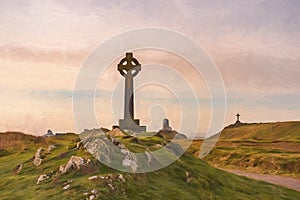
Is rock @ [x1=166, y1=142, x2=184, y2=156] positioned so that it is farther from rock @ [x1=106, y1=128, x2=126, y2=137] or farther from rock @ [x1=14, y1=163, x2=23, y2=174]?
rock @ [x1=14, y1=163, x2=23, y2=174]

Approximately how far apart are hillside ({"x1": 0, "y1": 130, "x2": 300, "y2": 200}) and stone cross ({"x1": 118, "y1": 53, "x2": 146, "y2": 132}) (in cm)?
447

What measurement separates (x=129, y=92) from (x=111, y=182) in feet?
56.0

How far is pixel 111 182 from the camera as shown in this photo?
834 inches

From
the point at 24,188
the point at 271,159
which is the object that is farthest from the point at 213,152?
the point at 24,188

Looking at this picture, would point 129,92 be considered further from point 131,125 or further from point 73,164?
point 73,164

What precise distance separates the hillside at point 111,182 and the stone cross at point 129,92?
14.7 feet

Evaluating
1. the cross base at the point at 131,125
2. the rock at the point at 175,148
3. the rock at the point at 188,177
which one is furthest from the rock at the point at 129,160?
the cross base at the point at 131,125

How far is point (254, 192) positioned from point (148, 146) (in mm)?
8811

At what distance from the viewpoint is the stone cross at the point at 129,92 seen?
120 ft

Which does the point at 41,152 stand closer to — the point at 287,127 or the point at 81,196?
the point at 81,196

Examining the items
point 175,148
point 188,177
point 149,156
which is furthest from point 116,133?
point 188,177

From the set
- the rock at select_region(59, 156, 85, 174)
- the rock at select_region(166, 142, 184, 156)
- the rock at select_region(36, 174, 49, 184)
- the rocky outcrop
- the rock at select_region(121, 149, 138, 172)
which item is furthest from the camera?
the rock at select_region(166, 142, 184, 156)

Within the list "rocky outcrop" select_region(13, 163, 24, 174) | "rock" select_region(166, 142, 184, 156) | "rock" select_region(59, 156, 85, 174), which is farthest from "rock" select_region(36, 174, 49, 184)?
"rock" select_region(166, 142, 184, 156)

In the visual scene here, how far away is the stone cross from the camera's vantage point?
36719 mm
